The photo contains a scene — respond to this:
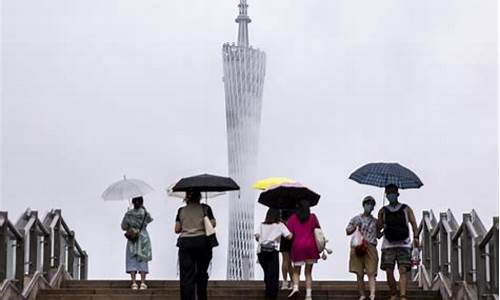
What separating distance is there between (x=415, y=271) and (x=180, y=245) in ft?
24.5

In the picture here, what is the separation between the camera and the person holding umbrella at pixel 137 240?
57.1ft

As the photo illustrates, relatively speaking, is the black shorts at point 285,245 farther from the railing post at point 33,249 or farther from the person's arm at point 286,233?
the railing post at point 33,249

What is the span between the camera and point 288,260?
1653 centimetres

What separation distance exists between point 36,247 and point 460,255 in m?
5.72

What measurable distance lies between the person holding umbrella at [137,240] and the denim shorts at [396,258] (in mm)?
3571

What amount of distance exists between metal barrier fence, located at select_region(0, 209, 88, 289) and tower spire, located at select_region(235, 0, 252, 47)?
223ft

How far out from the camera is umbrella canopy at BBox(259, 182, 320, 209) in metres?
16.2

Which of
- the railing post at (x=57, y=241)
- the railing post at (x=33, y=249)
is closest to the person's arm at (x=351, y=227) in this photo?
the railing post at (x=33, y=249)

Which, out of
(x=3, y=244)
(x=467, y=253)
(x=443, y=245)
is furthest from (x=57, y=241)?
(x=467, y=253)

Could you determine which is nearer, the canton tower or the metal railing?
the metal railing

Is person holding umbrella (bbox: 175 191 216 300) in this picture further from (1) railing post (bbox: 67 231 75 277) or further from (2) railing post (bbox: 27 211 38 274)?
(1) railing post (bbox: 67 231 75 277)

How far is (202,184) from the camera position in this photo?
46.8ft

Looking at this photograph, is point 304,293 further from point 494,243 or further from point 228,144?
point 228,144

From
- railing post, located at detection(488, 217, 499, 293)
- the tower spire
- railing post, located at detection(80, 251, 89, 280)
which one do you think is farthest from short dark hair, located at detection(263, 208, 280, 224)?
the tower spire
